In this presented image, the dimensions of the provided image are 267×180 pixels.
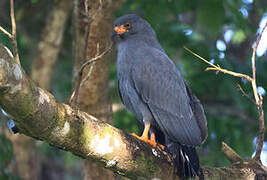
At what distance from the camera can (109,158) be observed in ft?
9.84

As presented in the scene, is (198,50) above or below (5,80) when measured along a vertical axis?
below

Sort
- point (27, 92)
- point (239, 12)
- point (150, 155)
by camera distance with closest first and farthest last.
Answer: point (27, 92) → point (150, 155) → point (239, 12)

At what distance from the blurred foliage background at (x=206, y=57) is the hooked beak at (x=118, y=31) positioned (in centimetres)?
Result: 51

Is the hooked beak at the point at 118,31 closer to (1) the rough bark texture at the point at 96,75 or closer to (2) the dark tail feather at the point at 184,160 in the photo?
(1) the rough bark texture at the point at 96,75

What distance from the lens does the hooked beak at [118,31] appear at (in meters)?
4.75

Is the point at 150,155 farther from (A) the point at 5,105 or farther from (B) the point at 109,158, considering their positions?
(A) the point at 5,105

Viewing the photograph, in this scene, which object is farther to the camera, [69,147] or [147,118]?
[147,118]

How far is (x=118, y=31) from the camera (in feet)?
15.7

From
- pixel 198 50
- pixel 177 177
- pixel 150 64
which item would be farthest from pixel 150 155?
pixel 198 50

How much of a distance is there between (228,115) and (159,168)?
3.20 metres

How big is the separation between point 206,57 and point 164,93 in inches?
36.7

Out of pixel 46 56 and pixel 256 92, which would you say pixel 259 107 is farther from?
pixel 46 56

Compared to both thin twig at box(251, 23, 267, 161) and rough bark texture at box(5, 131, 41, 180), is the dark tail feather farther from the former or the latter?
rough bark texture at box(5, 131, 41, 180)

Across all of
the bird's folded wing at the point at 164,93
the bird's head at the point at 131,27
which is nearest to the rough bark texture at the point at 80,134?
the bird's folded wing at the point at 164,93
